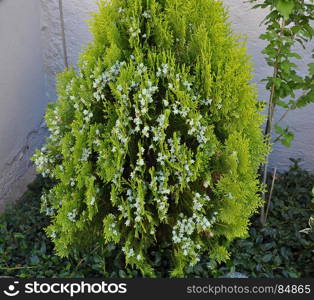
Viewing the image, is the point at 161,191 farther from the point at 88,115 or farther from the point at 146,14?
the point at 146,14

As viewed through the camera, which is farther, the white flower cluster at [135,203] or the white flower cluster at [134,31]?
the white flower cluster at [135,203]

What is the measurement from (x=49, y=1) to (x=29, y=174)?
53.7 inches

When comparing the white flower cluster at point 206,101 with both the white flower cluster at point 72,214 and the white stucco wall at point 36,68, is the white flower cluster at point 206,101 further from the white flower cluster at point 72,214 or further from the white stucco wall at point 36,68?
the white stucco wall at point 36,68

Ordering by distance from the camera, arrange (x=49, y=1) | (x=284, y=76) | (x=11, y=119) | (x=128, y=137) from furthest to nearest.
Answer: (x=49, y=1) → (x=11, y=119) → (x=284, y=76) → (x=128, y=137)

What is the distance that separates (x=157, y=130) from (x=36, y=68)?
1854 millimetres

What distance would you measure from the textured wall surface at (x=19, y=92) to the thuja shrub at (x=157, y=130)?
0.87 m

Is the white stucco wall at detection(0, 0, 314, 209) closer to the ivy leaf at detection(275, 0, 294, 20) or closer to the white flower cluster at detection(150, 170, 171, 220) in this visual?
the ivy leaf at detection(275, 0, 294, 20)

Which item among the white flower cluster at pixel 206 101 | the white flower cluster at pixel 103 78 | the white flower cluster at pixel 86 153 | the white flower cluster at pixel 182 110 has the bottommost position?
the white flower cluster at pixel 86 153

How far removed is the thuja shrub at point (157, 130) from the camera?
2.12m

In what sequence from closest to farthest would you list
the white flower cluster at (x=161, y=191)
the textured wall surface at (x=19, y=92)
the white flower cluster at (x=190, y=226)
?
the white flower cluster at (x=161, y=191) < the white flower cluster at (x=190, y=226) < the textured wall surface at (x=19, y=92)

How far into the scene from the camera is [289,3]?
7.23ft

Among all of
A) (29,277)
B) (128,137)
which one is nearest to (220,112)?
(128,137)

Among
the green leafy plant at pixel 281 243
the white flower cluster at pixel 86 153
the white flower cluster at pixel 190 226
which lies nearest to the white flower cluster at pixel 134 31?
the white flower cluster at pixel 86 153

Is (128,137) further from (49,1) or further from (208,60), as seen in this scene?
(49,1)
